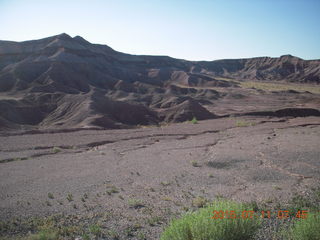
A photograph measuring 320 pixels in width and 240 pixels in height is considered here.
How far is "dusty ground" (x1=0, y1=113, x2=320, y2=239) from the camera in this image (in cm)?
898

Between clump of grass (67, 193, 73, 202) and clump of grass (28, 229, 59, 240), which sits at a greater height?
clump of grass (28, 229, 59, 240)

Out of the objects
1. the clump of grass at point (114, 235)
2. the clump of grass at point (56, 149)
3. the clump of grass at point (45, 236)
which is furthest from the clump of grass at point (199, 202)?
the clump of grass at point (56, 149)

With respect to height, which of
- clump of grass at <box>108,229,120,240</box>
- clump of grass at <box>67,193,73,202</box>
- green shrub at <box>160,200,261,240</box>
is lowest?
clump of grass at <box>67,193,73,202</box>

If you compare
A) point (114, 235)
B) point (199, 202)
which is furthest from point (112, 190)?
point (114, 235)

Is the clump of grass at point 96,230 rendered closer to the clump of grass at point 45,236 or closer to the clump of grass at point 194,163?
the clump of grass at point 45,236

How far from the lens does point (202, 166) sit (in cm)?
1410

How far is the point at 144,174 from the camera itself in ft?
42.3

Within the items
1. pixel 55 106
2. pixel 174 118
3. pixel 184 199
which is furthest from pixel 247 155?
pixel 55 106

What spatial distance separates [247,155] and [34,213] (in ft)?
37.2

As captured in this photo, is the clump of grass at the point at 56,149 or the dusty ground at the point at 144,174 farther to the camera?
the clump of grass at the point at 56,149

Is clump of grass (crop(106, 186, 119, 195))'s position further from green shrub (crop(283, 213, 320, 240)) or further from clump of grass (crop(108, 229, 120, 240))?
green shrub (crop(283, 213, 320, 240))

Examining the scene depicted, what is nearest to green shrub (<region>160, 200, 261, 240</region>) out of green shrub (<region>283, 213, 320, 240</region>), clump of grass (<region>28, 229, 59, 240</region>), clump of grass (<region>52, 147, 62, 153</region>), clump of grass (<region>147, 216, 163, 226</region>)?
green shrub (<region>283, 213, 320, 240</region>)

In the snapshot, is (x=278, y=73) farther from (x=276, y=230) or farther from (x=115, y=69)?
(x=276, y=230)

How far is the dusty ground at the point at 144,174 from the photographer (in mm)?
8977
